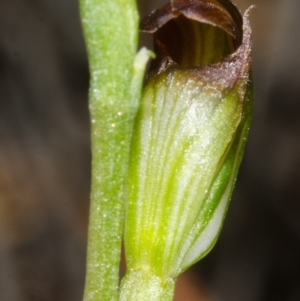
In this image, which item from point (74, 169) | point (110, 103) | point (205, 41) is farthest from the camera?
point (74, 169)

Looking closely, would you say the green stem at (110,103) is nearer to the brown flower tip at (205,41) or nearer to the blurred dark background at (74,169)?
the brown flower tip at (205,41)

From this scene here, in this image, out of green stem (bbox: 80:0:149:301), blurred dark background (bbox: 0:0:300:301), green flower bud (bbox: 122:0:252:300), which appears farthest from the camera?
blurred dark background (bbox: 0:0:300:301)

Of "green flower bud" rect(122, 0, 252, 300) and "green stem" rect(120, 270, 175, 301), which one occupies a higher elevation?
"green flower bud" rect(122, 0, 252, 300)

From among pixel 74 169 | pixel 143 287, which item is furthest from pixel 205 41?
pixel 74 169

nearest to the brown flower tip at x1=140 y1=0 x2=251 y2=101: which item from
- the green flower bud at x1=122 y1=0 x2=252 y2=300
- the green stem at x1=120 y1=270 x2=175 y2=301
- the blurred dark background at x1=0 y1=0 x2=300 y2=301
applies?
the green flower bud at x1=122 y1=0 x2=252 y2=300

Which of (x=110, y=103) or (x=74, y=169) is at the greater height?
(x=110, y=103)

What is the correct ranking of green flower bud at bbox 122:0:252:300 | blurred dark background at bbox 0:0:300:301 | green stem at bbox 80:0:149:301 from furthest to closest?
blurred dark background at bbox 0:0:300:301 → green flower bud at bbox 122:0:252:300 → green stem at bbox 80:0:149:301

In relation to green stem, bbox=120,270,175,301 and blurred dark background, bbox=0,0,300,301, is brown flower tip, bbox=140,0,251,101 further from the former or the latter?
blurred dark background, bbox=0,0,300,301

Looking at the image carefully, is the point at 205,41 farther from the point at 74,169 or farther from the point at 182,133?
the point at 74,169

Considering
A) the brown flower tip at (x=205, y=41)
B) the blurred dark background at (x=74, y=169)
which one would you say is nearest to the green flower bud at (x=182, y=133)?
the brown flower tip at (x=205, y=41)
